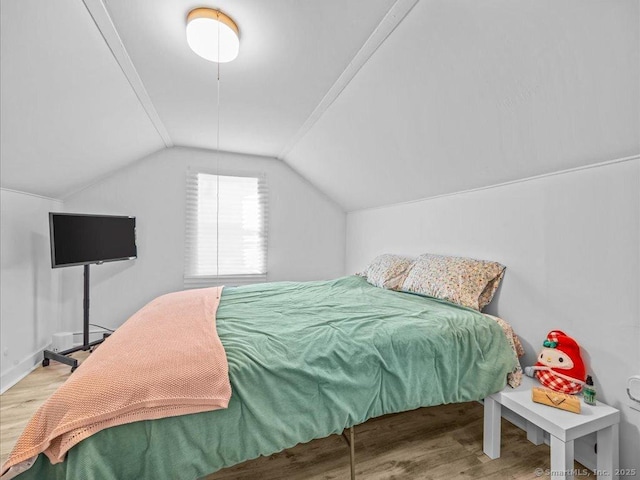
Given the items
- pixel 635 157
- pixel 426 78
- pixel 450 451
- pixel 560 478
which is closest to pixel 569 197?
pixel 635 157

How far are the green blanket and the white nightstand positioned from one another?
0.11 m

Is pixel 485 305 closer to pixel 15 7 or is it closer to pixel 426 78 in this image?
pixel 426 78

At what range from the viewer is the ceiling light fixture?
1.52 meters

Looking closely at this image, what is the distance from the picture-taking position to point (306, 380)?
126 centimetres

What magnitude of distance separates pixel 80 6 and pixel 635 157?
8.59 feet

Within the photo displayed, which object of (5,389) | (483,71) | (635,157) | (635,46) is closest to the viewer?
(635,46)

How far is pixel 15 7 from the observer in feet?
4.08

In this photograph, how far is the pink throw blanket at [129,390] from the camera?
3.00 feet

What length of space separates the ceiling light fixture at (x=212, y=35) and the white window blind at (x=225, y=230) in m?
2.02

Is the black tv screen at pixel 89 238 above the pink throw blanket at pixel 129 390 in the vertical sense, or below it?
above

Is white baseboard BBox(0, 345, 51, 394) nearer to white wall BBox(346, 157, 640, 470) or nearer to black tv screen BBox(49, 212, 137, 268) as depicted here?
black tv screen BBox(49, 212, 137, 268)

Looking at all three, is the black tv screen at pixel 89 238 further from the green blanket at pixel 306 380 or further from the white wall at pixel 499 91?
the white wall at pixel 499 91

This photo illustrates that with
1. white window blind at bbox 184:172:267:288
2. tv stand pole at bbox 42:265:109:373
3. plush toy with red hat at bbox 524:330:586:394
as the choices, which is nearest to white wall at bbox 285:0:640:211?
plush toy with red hat at bbox 524:330:586:394

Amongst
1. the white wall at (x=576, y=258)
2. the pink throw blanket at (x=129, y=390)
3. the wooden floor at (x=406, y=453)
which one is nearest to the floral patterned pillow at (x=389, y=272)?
the white wall at (x=576, y=258)
